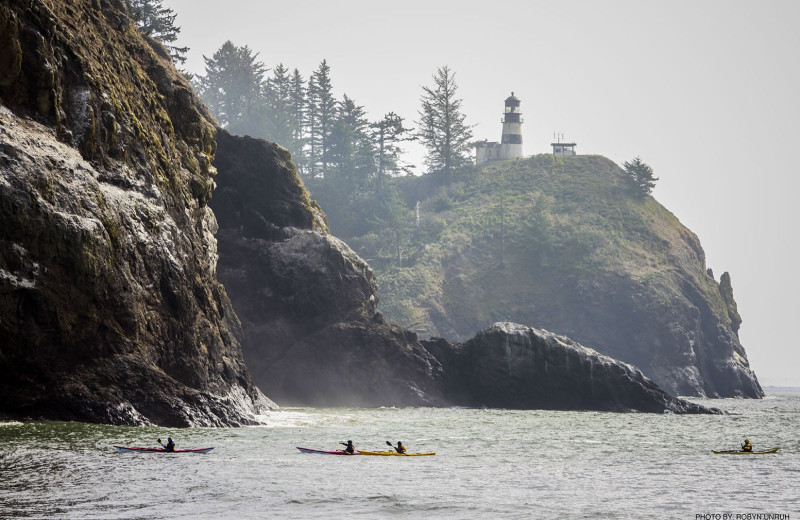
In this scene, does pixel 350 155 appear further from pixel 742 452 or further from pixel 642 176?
pixel 742 452

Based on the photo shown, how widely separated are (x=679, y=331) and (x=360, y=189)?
2562 inches

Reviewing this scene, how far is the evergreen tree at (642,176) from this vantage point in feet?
521

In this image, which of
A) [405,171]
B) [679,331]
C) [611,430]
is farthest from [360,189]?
[611,430]

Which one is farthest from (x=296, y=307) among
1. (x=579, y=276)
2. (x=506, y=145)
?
(x=506, y=145)

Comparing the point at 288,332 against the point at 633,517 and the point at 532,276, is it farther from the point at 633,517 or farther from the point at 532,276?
the point at 532,276

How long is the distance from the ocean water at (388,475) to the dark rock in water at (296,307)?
2072 centimetres

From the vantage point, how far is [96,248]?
44562 mm

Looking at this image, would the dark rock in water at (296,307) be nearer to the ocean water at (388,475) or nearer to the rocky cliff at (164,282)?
the rocky cliff at (164,282)

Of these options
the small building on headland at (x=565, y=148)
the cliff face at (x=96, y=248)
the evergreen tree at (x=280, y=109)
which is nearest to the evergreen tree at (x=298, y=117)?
the evergreen tree at (x=280, y=109)

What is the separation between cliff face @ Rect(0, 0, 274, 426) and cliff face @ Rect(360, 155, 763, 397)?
237 ft

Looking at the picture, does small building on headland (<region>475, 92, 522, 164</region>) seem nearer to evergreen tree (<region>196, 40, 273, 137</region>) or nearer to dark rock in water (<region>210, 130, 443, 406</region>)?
evergreen tree (<region>196, 40, 273, 137</region>)

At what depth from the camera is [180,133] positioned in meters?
61.1

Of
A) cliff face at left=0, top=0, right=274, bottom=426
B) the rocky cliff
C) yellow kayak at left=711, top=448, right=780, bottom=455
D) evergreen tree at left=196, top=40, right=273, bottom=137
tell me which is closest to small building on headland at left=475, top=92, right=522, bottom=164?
evergreen tree at left=196, top=40, right=273, bottom=137

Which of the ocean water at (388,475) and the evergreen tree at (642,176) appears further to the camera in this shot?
the evergreen tree at (642,176)
